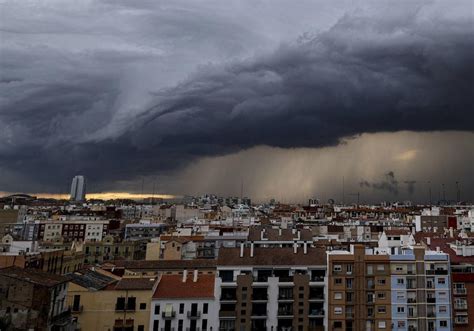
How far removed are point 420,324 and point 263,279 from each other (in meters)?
21.3

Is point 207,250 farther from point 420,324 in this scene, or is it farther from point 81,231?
point 81,231

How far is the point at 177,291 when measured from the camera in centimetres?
5650

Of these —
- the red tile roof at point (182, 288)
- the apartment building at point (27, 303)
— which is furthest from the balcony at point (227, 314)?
the apartment building at point (27, 303)

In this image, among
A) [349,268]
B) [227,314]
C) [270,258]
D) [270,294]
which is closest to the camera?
[227,314]

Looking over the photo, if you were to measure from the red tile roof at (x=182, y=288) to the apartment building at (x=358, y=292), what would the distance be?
16140 millimetres

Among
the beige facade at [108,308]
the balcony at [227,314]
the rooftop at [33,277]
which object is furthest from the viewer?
the balcony at [227,314]

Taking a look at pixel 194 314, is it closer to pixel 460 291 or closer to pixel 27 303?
pixel 27 303

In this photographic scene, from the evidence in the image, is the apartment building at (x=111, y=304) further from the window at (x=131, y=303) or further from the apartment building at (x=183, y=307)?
the apartment building at (x=183, y=307)

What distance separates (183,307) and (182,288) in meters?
2.49

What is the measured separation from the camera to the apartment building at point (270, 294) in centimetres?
5766

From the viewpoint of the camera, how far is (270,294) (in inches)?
2306

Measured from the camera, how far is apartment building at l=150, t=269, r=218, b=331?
180 ft

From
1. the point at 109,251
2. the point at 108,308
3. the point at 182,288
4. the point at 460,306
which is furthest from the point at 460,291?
the point at 109,251

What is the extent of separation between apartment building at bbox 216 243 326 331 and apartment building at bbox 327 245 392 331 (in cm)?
146
